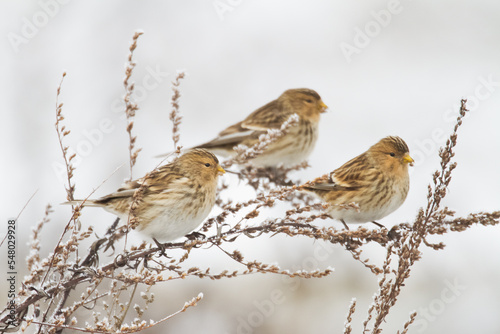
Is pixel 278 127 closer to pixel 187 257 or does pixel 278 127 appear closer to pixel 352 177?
pixel 352 177

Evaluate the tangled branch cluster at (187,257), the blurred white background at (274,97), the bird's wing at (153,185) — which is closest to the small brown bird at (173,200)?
the bird's wing at (153,185)

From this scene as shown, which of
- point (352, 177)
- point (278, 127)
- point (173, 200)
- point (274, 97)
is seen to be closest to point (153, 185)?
point (173, 200)

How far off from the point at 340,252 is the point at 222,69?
3903mm

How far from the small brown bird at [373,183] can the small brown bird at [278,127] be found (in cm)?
122

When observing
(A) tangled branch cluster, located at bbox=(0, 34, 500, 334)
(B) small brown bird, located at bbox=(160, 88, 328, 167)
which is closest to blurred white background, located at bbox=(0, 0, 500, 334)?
(B) small brown bird, located at bbox=(160, 88, 328, 167)

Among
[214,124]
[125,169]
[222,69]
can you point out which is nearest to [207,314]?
[125,169]

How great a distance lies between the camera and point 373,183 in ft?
9.47

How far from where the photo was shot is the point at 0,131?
712cm

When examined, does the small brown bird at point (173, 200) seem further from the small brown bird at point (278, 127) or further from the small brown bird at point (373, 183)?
the small brown bird at point (278, 127)

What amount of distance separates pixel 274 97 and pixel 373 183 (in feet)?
17.8

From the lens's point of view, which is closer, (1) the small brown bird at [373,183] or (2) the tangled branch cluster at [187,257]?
(2) the tangled branch cluster at [187,257]

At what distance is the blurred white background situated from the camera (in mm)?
5387

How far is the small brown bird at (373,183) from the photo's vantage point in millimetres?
2861

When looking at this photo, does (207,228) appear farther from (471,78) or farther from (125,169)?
(471,78)
